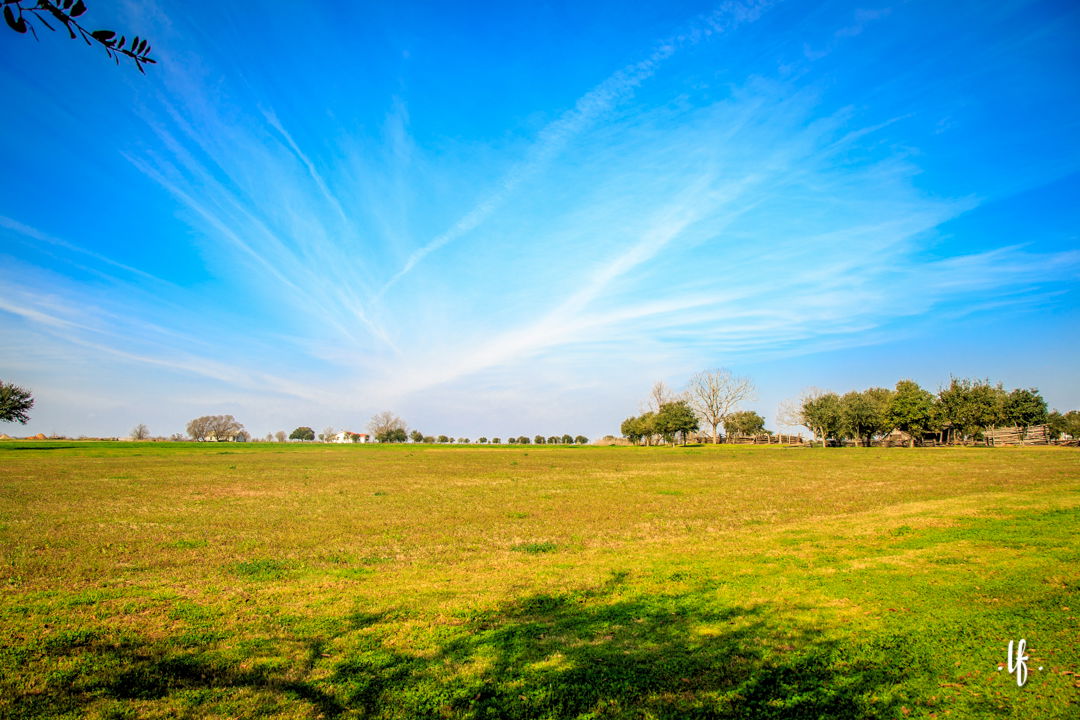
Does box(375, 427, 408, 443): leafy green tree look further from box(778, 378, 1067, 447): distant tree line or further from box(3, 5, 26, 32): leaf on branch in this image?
box(3, 5, 26, 32): leaf on branch

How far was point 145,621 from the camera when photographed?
768 cm

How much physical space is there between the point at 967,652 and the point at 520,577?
722 centimetres

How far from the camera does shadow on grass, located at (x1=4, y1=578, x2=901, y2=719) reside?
5160 mm

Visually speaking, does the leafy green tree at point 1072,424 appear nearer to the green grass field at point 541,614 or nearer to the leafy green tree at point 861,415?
the leafy green tree at point 861,415

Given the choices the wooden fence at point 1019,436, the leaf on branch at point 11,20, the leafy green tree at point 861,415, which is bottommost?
the wooden fence at point 1019,436

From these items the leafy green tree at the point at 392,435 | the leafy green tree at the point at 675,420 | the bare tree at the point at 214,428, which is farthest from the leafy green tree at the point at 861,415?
the bare tree at the point at 214,428

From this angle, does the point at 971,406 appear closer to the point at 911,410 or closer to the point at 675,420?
the point at 911,410

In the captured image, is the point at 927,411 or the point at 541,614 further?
the point at 927,411

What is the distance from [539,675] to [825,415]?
9982cm

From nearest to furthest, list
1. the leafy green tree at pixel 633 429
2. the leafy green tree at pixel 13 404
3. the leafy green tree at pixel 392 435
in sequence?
1. the leafy green tree at pixel 13 404
2. the leafy green tree at pixel 633 429
3. the leafy green tree at pixel 392 435

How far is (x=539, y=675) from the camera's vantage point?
5.89m

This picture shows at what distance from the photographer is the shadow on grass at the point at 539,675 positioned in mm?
5160

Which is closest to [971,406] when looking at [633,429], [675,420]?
[675,420]

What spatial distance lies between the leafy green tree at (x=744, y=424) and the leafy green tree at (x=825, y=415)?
143ft
